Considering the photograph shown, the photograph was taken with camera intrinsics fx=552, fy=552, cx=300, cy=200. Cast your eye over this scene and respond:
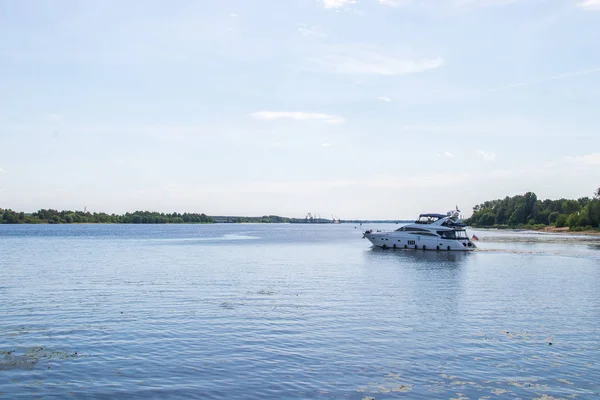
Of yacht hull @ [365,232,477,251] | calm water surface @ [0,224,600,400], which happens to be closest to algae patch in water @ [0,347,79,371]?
calm water surface @ [0,224,600,400]

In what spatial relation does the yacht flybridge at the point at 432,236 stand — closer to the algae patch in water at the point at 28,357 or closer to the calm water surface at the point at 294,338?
the calm water surface at the point at 294,338

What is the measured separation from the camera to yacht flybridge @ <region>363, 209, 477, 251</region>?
107 meters

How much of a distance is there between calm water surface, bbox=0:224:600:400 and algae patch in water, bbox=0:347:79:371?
0.26ft

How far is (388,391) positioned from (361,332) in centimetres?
981

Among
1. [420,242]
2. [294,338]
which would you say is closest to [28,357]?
[294,338]

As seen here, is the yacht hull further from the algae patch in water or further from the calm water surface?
the algae patch in water

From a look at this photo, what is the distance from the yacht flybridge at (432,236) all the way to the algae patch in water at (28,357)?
293 feet

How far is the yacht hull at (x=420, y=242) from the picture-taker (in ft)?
350

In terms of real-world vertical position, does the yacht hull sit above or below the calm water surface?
above

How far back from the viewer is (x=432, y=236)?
107 meters

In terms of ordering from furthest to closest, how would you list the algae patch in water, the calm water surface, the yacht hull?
the yacht hull, the algae patch in water, the calm water surface

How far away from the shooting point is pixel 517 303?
4178 cm

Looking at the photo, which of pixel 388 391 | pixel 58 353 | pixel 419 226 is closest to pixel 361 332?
pixel 388 391

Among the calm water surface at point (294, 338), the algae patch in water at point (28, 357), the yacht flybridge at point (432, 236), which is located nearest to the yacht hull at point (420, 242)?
the yacht flybridge at point (432, 236)
